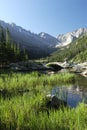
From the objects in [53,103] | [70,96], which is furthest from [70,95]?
[53,103]

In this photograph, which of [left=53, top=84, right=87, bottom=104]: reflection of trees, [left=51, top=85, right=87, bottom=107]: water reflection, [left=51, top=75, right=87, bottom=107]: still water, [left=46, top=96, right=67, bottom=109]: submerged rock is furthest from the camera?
[left=51, top=75, right=87, bottom=107]: still water

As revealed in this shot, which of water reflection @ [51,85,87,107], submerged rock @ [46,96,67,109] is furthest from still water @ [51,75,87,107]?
submerged rock @ [46,96,67,109]

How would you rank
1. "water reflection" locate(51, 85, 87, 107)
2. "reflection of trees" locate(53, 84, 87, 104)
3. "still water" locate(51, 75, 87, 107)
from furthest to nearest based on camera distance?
"still water" locate(51, 75, 87, 107)
"water reflection" locate(51, 85, 87, 107)
"reflection of trees" locate(53, 84, 87, 104)

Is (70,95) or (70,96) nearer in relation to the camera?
(70,96)

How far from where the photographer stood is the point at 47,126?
1073 cm

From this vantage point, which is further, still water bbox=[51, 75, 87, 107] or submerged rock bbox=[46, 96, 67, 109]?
still water bbox=[51, 75, 87, 107]

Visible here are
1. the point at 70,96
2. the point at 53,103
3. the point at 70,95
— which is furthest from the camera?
the point at 70,95

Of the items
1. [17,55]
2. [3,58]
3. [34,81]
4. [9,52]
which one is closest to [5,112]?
[34,81]

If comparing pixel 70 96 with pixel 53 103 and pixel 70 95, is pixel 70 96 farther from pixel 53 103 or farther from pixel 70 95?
pixel 53 103

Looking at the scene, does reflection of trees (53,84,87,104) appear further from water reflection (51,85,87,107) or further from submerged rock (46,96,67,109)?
submerged rock (46,96,67,109)

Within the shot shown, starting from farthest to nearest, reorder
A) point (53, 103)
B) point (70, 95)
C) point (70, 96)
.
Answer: point (70, 95) < point (70, 96) < point (53, 103)

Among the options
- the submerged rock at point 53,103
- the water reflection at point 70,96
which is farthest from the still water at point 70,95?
the submerged rock at point 53,103

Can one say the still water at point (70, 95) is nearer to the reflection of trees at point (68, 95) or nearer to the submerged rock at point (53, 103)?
the reflection of trees at point (68, 95)

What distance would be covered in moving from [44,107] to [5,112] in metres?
4.11
